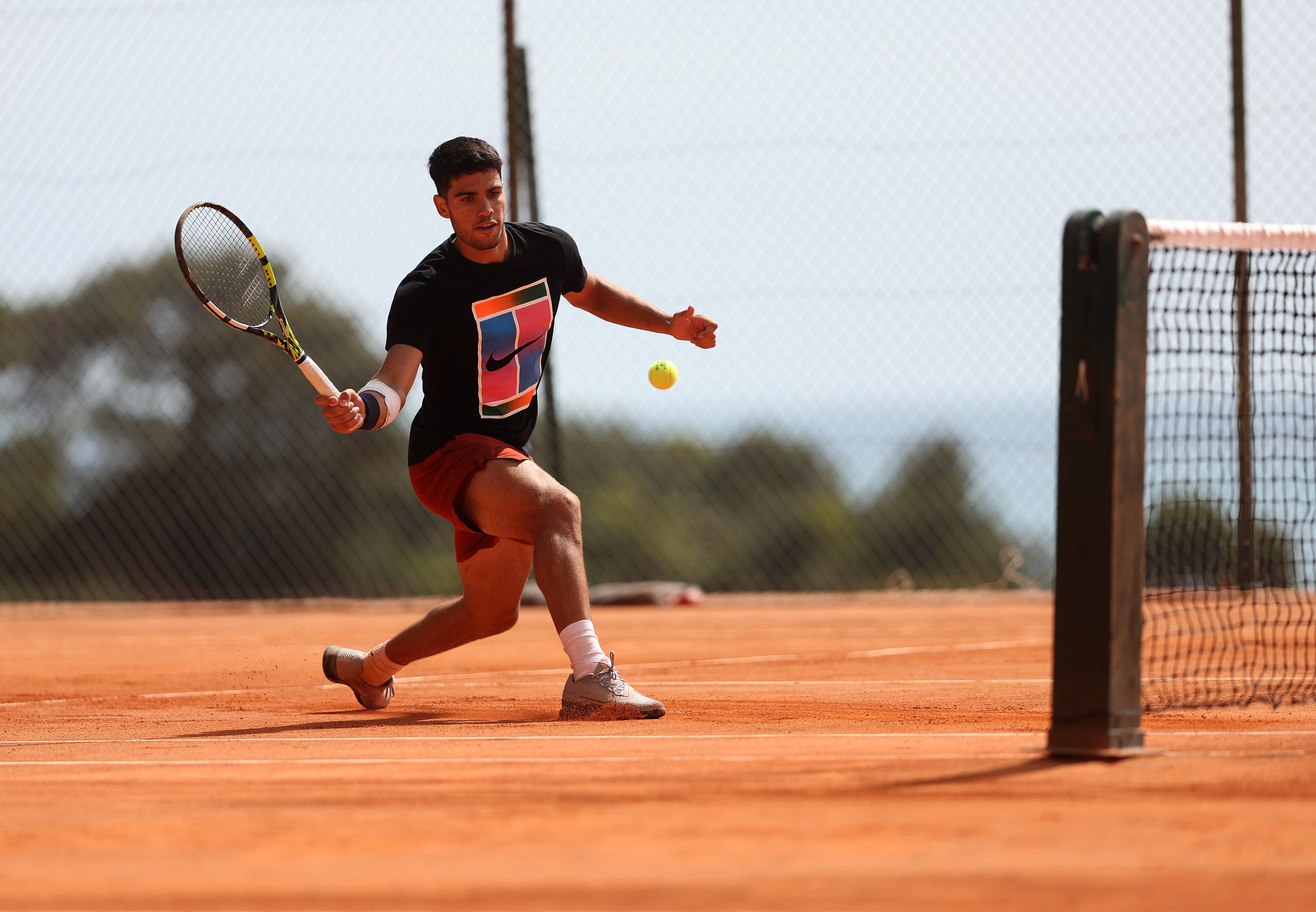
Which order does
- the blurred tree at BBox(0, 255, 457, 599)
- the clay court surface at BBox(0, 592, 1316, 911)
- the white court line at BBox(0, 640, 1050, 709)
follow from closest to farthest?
the clay court surface at BBox(0, 592, 1316, 911), the white court line at BBox(0, 640, 1050, 709), the blurred tree at BBox(0, 255, 457, 599)

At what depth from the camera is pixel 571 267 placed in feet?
17.4

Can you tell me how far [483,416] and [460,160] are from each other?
0.76 m

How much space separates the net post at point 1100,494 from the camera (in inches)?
137

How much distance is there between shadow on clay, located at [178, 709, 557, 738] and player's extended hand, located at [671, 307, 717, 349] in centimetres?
130

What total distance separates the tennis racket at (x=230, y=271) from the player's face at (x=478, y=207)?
604 millimetres

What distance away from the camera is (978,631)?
8.59 m

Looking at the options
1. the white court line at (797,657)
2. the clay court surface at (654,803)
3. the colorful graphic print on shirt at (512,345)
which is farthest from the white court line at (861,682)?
the colorful graphic print on shirt at (512,345)

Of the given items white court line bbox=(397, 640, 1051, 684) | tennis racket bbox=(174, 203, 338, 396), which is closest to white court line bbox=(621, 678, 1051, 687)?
white court line bbox=(397, 640, 1051, 684)

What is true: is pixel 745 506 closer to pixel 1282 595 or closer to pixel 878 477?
pixel 878 477

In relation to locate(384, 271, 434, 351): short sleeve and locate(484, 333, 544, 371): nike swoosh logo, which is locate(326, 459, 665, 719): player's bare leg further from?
locate(384, 271, 434, 351): short sleeve

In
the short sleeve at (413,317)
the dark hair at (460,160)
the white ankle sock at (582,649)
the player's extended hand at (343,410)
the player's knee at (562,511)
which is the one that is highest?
the dark hair at (460,160)

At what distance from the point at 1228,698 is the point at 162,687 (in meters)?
3.78

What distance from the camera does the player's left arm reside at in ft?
17.6

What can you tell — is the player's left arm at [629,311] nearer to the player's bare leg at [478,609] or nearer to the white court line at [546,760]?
the player's bare leg at [478,609]
